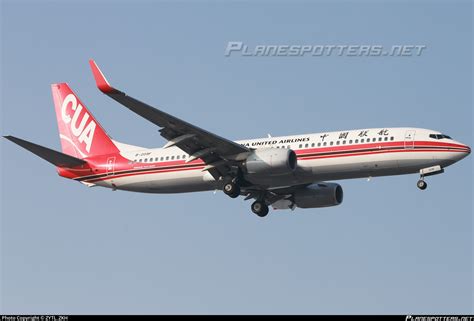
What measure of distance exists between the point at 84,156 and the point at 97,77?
1432 cm

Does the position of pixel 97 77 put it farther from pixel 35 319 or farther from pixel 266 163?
pixel 35 319

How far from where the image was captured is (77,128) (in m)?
62.4

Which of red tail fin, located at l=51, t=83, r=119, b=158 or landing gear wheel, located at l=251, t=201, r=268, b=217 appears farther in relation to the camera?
red tail fin, located at l=51, t=83, r=119, b=158

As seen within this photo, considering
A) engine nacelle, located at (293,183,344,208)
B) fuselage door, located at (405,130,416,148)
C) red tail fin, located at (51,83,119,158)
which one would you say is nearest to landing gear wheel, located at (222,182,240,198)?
engine nacelle, located at (293,183,344,208)

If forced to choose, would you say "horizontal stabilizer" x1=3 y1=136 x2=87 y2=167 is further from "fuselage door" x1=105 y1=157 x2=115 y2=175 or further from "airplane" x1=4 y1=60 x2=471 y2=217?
"fuselage door" x1=105 y1=157 x2=115 y2=175

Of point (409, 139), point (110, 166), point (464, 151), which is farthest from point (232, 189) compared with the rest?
point (464, 151)

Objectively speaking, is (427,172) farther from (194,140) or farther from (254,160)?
(194,140)

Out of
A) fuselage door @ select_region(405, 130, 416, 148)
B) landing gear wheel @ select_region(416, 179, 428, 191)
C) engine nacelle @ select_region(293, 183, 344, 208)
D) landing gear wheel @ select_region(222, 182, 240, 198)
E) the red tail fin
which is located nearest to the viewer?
landing gear wheel @ select_region(416, 179, 428, 191)

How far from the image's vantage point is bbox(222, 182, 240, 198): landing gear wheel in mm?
54000

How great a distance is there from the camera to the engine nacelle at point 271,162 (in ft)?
169

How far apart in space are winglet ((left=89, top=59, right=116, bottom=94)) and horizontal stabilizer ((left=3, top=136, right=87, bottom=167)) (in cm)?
717

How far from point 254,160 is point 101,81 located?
10.0 meters

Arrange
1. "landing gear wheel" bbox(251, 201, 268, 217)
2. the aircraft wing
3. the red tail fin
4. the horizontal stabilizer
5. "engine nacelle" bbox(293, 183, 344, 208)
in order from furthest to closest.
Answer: the red tail fin, "landing gear wheel" bbox(251, 201, 268, 217), "engine nacelle" bbox(293, 183, 344, 208), the horizontal stabilizer, the aircraft wing

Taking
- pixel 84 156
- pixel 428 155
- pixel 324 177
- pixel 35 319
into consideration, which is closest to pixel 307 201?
pixel 324 177
